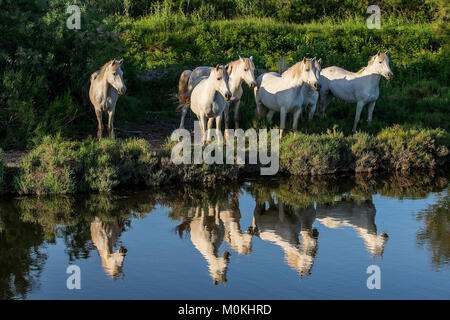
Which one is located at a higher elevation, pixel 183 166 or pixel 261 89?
pixel 261 89

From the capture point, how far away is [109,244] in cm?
922

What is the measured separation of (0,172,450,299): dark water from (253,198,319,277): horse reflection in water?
0.02 m

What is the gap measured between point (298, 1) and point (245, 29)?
5.12 m

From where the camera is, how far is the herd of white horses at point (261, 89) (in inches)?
532

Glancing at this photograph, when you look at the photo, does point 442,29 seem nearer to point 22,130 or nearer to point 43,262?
point 22,130

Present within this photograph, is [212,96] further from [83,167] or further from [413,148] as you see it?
[413,148]

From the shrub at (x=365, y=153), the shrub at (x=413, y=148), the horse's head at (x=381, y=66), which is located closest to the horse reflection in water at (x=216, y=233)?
the shrub at (x=365, y=153)

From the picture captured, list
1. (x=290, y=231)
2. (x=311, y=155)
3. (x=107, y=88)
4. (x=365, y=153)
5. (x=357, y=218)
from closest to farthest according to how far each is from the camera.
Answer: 1. (x=290, y=231)
2. (x=357, y=218)
3. (x=311, y=155)
4. (x=365, y=153)
5. (x=107, y=88)

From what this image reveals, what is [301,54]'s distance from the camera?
69.9 feet

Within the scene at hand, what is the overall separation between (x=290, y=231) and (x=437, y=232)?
2086 mm

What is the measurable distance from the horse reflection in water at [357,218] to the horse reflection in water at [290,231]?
25cm

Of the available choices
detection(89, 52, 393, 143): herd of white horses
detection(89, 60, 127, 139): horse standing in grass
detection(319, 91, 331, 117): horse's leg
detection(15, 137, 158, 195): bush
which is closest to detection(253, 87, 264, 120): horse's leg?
detection(89, 52, 393, 143): herd of white horses

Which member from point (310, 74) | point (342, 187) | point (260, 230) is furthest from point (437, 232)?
point (310, 74)

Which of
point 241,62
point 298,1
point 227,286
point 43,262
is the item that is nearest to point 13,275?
point 43,262
